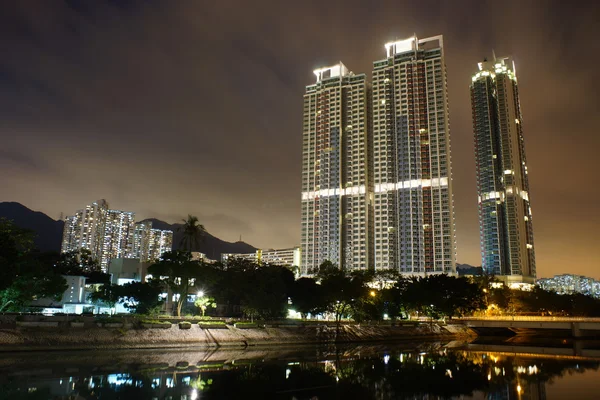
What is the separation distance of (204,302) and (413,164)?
110568mm

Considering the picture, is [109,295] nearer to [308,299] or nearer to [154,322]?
[154,322]

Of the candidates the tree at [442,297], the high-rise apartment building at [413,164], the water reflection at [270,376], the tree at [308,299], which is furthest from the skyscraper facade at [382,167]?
the water reflection at [270,376]

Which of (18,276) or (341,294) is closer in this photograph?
(18,276)

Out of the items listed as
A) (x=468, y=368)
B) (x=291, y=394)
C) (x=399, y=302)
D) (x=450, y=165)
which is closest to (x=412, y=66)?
(x=450, y=165)

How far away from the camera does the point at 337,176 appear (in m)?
182

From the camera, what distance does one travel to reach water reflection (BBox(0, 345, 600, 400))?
2922 cm

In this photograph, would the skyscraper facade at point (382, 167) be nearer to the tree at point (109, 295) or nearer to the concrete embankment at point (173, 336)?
the concrete embankment at point (173, 336)

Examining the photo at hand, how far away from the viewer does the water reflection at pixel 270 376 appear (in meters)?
29.2

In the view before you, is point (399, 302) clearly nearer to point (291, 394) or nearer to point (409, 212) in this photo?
point (409, 212)

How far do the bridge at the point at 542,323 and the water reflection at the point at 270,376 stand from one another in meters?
50.0

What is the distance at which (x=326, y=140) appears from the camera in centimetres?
18625

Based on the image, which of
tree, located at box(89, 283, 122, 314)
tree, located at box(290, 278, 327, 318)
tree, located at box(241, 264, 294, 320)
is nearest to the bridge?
tree, located at box(290, 278, 327, 318)

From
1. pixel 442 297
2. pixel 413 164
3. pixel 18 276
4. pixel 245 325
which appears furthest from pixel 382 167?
pixel 18 276

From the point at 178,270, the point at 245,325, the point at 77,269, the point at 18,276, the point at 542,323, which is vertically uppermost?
the point at 77,269
